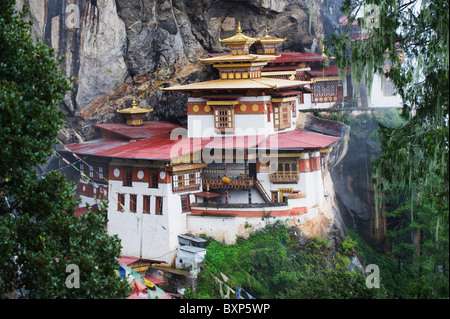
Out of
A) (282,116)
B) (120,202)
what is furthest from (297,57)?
(120,202)

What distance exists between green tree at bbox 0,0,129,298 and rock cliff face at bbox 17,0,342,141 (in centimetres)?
1266

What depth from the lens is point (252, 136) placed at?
27500 millimetres

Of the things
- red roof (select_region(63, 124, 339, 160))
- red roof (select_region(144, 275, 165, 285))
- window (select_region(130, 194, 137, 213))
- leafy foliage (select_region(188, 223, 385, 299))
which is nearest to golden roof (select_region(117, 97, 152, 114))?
red roof (select_region(63, 124, 339, 160))

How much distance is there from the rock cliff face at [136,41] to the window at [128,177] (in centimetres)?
445

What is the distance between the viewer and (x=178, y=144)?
26.6 m

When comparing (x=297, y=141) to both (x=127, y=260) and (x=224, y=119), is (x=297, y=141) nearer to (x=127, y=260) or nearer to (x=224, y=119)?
(x=224, y=119)

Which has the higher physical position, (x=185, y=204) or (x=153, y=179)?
(x=153, y=179)

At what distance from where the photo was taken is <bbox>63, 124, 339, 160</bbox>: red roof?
84.0 feet

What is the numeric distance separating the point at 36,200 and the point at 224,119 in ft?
47.5

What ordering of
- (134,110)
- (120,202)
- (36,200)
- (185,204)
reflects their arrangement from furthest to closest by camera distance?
1. (134,110)
2. (120,202)
3. (185,204)
4. (36,200)

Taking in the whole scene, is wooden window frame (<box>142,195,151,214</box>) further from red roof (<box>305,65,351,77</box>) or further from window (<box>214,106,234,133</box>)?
red roof (<box>305,65,351,77</box>)

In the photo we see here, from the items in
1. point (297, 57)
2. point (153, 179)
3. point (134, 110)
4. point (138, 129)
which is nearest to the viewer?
point (153, 179)

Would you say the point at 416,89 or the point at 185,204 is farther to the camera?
the point at 185,204
